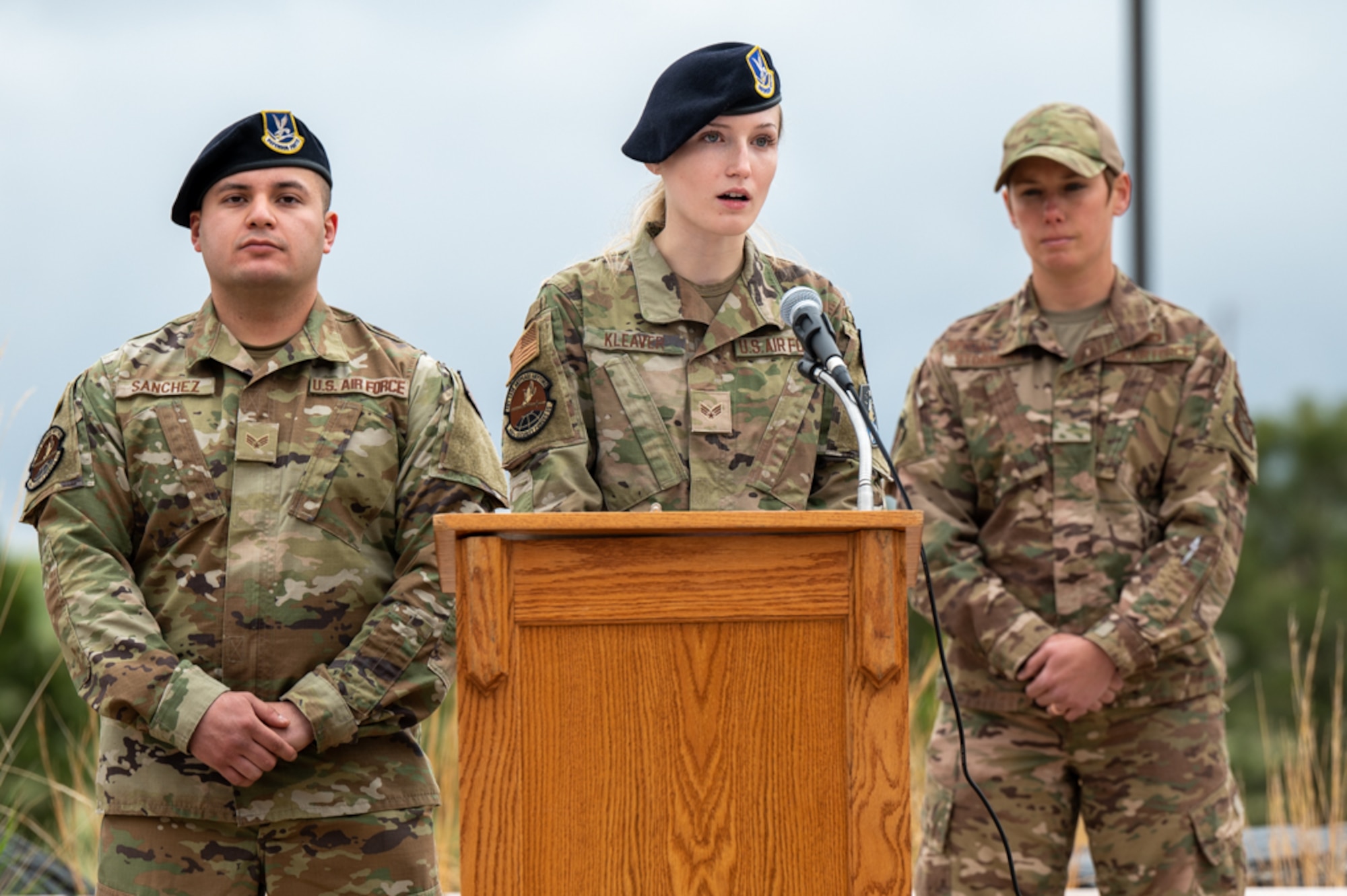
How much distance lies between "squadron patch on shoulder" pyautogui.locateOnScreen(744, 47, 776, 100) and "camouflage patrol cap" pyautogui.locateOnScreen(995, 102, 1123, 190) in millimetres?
1042

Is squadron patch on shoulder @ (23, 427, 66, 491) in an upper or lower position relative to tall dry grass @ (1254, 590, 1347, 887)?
upper

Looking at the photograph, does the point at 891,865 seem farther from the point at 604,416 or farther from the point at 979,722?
the point at 979,722

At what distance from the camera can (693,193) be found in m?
2.78

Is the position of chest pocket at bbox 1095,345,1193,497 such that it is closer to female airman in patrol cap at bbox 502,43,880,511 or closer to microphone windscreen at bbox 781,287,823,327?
female airman in patrol cap at bbox 502,43,880,511

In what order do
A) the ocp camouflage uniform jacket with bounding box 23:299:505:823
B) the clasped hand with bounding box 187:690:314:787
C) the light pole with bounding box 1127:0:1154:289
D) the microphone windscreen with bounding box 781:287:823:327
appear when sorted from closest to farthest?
1. the microphone windscreen with bounding box 781:287:823:327
2. the clasped hand with bounding box 187:690:314:787
3. the ocp camouflage uniform jacket with bounding box 23:299:505:823
4. the light pole with bounding box 1127:0:1154:289

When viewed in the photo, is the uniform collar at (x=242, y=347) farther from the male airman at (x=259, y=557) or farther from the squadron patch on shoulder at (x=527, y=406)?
the squadron patch on shoulder at (x=527, y=406)

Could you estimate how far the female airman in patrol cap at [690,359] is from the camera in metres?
2.75

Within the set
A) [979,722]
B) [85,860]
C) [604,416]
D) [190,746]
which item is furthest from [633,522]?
[85,860]

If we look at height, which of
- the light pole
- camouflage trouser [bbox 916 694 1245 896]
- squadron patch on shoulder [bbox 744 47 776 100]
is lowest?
camouflage trouser [bbox 916 694 1245 896]

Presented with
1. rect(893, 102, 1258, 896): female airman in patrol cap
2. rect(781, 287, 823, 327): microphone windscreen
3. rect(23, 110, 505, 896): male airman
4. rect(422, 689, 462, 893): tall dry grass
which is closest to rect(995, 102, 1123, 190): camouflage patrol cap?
rect(893, 102, 1258, 896): female airman in patrol cap

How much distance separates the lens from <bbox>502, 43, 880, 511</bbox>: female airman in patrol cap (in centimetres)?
275

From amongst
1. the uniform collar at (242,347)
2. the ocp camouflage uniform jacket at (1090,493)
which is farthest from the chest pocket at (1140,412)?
the uniform collar at (242,347)

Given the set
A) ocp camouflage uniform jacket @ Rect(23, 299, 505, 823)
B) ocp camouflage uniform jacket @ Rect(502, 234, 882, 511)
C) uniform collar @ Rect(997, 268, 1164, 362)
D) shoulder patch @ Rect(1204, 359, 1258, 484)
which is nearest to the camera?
ocp camouflage uniform jacket @ Rect(23, 299, 505, 823)

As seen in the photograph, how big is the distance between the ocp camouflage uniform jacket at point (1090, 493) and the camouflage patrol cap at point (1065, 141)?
0.31 meters
